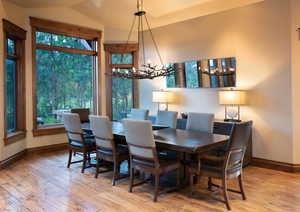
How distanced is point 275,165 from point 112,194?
291cm

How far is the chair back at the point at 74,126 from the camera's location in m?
4.34

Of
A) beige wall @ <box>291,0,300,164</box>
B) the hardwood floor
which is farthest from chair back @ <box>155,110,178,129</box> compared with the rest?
beige wall @ <box>291,0,300,164</box>

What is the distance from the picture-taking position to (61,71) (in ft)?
20.9

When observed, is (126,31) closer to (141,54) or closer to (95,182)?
(141,54)

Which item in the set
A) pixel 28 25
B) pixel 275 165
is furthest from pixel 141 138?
pixel 28 25

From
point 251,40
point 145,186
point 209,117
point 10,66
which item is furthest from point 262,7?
point 10,66

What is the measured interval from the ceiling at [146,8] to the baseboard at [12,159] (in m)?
3.04

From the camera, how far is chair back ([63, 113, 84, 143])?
4.34 meters

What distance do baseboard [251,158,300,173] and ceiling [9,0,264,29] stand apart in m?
2.92

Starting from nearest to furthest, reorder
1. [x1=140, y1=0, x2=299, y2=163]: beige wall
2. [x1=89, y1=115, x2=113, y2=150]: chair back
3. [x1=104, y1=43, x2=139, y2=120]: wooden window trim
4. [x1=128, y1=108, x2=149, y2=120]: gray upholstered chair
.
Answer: [x1=89, y1=115, x2=113, y2=150]: chair back < [x1=140, y1=0, x2=299, y2=163]: beige wall < [x1=128, y1=108, x2=149, y2=120]: gray upholstered chair < [x1=104, y1=43, x2=139, y2=120]: wooden window trim

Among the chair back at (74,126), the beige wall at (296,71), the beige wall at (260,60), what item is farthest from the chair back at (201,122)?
the chair back at (74,126)

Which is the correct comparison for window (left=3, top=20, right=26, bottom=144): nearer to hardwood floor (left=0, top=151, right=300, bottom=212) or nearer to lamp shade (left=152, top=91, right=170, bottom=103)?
hardwood floor (left=0, top=151, right=300, bottom=212)

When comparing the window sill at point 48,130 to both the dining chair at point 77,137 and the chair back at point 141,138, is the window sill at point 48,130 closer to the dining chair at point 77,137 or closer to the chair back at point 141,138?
the dining chair at point 77,137

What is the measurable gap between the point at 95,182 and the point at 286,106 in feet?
11.1
